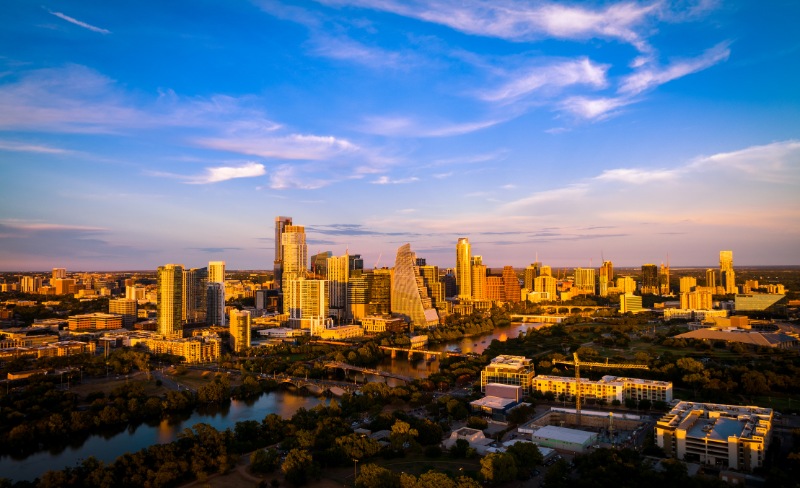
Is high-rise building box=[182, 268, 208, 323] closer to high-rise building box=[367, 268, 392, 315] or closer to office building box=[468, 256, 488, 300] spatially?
high-rise building box=[367, 268, 392, 315]

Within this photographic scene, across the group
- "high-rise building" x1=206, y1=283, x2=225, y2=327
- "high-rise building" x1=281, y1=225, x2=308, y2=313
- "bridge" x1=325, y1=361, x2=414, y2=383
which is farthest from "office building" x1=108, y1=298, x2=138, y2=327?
"bridge" x1=325, y1=361, x2=414, y2=383

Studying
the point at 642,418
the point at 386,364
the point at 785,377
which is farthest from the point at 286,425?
the point at 785,377

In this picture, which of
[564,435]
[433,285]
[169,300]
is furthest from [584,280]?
[564,435]

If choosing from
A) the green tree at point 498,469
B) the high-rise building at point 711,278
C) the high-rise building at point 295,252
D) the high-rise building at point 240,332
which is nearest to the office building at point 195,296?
the high-rise building at point 240,332

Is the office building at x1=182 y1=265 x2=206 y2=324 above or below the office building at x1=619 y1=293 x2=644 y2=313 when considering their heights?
above

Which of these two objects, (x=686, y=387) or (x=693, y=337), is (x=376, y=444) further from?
(x=693, y=337)

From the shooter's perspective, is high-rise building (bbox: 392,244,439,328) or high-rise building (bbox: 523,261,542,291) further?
high-rise building (bbox: 523,261,542,291)

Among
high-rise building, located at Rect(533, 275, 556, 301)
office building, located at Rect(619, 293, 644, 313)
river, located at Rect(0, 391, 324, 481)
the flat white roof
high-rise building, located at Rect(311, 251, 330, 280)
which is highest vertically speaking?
high-rise building, located at Rect(311, 251, 330, 280)

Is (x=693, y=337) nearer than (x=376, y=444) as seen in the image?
No
